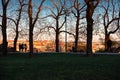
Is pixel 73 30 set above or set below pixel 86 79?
above

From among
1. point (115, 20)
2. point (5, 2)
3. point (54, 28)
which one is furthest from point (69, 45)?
point (5, 2)

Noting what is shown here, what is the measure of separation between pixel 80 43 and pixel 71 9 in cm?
Result: 1173

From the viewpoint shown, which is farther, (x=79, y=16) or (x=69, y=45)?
(x=69, y=45)

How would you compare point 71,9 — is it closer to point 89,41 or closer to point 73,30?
point 73,30

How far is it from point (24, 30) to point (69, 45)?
32.1 feet

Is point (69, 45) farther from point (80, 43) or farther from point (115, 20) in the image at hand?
point (115, 20)

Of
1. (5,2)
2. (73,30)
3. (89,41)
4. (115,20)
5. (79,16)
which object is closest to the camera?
(89,41)

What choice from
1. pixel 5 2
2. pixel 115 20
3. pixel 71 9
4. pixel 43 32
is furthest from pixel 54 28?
pixel 5 2

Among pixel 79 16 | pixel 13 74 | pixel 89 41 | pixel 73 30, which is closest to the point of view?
pixel 13 74

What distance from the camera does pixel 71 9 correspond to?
180ft

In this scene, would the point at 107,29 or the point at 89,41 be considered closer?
the point at 89,41

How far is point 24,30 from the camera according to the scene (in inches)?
2376

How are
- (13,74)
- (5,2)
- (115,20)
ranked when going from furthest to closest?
(115,20), (5,2), (13,74)

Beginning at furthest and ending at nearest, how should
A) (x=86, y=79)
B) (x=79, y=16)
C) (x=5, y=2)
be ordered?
(x=79, y=16)
(x=5, y=2)
(x=86, y=79)
